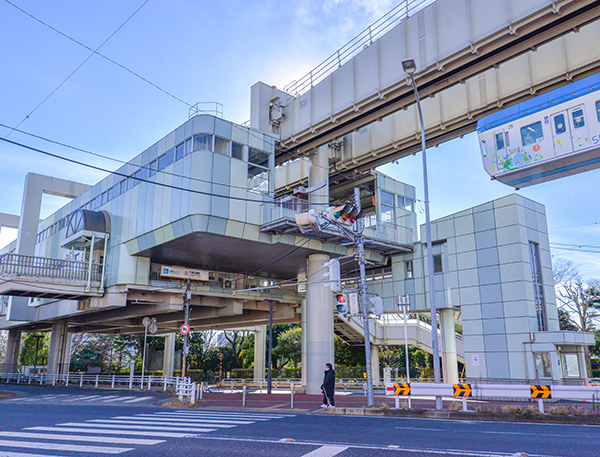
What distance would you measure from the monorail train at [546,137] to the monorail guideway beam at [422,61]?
101 inches

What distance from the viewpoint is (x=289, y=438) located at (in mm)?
10359

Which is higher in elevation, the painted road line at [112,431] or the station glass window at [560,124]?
the station glass window at [560,124]

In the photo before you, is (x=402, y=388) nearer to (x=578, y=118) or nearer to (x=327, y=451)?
(x=327, y=451)

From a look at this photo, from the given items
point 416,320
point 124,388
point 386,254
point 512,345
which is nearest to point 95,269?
point 124,388

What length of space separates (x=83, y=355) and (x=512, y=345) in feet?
196

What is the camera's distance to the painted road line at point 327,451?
829 centimetres

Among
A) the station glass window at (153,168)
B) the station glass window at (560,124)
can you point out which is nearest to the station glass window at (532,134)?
the station glass window at (560,124)

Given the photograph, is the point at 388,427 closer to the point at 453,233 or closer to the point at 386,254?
A: the point at 453,233

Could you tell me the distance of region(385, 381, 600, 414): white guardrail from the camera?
14.1m

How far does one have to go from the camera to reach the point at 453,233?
27.6m

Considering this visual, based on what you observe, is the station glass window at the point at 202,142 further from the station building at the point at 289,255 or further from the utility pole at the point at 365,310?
the utility pole at the point at 365,310

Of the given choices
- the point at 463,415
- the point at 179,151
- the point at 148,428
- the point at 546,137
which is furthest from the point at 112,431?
the point at 179,151

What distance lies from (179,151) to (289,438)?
Result: 21162 mm

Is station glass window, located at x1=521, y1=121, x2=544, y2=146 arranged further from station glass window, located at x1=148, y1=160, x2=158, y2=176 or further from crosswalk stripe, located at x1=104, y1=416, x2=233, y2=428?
station glass window, located at x1=148, y1=160, x2=158, y2=176
